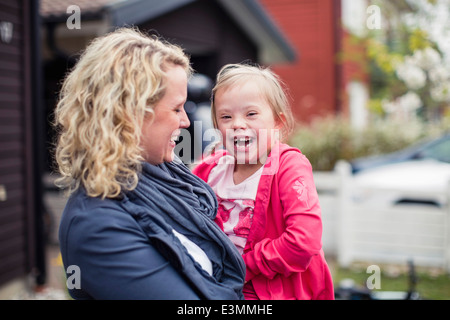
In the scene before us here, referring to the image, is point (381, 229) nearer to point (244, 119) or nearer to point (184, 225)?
point (244, 119)

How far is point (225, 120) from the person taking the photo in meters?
1.78

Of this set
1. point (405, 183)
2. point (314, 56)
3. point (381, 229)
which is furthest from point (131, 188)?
point (314, 56)

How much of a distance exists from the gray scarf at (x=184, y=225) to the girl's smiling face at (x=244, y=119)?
25cm

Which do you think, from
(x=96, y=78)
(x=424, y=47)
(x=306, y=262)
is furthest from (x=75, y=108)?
(x=424, y=47)

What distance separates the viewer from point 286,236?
1.60 m

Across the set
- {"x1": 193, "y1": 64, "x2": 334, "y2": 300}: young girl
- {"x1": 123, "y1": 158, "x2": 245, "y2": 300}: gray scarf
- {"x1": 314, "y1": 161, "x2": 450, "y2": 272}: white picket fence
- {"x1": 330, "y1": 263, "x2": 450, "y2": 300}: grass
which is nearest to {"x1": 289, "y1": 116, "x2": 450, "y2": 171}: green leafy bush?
{"x1": 314, "y1": 161, "x2": 450, "y2": 272}: white picket fence

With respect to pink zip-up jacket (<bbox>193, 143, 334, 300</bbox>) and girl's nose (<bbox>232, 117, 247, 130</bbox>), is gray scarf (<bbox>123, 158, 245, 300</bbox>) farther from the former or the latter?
girl's nose (<bbox>232, 117, 247, 130</bbox>)

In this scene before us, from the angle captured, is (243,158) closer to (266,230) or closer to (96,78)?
(266,230)

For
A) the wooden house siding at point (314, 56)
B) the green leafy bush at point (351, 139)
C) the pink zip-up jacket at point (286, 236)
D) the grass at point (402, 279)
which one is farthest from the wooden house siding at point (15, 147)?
the wooden house siding at point (314, 56)

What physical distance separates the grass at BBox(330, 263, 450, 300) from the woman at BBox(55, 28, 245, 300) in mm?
4289

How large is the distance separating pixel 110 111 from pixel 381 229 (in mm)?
5695

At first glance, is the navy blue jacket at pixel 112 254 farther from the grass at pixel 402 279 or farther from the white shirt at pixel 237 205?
the grass at pixel 402 279

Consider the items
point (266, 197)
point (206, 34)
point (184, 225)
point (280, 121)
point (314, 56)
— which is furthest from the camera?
point (314, 56)

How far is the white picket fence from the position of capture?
6.21 m
